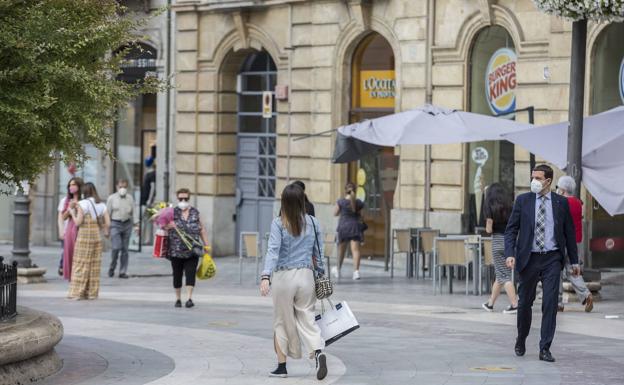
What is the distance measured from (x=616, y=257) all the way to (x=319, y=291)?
11.7m

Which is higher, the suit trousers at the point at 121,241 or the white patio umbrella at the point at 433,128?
the white patio umbrella at the point at 433,128

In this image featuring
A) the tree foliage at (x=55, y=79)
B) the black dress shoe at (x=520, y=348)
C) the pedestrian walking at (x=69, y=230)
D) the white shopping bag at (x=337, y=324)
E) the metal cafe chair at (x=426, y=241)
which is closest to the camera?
the tree foliage at (x=55, y=79)

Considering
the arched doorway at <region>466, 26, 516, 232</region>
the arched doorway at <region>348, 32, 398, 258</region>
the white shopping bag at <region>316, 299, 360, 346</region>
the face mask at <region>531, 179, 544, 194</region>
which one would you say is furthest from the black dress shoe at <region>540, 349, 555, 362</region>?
the arched doorway at <region>348, 32, 398, 258</region>

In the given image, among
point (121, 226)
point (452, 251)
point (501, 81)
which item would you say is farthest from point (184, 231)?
point (501, 81)

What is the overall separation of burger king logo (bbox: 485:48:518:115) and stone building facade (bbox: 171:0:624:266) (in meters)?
0.03

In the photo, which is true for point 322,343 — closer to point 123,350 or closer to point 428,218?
point 123,350

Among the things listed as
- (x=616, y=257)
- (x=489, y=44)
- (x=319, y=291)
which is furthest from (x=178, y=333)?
(x=489, y=44)

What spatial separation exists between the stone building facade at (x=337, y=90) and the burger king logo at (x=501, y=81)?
3 centimetres

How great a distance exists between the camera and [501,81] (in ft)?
82.3

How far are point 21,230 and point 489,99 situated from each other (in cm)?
809

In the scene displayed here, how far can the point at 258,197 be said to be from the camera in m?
30.3

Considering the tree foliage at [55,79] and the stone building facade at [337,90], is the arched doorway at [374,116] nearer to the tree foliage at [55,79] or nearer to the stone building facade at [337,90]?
the stone building facade at [337,90]

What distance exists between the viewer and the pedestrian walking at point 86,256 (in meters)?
20.1

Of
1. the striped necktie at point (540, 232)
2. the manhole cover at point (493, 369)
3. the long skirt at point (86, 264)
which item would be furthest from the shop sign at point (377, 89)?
the manhole cover at point (493, 369)
